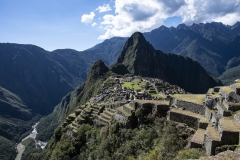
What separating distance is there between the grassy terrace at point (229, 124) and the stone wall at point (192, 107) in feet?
14.5

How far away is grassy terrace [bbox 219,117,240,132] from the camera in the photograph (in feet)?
51.8

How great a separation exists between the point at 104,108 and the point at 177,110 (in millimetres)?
20659

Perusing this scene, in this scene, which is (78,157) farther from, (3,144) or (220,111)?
(3,144)

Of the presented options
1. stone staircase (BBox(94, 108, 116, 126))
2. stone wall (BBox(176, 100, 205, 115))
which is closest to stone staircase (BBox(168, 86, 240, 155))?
stone wall (BBox(176, 100, 205, 115))

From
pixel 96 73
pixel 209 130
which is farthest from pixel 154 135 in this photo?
pixel 96 73

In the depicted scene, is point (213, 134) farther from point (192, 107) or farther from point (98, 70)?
point (98, 70)

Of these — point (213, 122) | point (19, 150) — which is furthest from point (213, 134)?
point (19, 150)

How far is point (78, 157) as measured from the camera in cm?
3462

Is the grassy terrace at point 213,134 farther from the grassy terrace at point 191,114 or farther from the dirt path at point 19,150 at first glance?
the dirt path at point 19,150

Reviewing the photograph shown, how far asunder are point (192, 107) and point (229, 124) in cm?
693

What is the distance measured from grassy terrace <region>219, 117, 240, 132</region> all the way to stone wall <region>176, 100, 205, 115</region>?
4411 millimetres

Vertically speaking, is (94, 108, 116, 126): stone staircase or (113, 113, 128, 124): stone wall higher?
(113, 113, 128, 124): stone wall

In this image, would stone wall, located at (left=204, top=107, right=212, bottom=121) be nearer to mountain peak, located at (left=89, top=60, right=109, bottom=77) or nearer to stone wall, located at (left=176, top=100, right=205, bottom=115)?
stone wall, located at (left=176, top=100, right=205, bottom=115)

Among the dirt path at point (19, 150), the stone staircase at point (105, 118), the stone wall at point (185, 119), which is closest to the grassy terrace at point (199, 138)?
the stone wall at point (185, 119)
